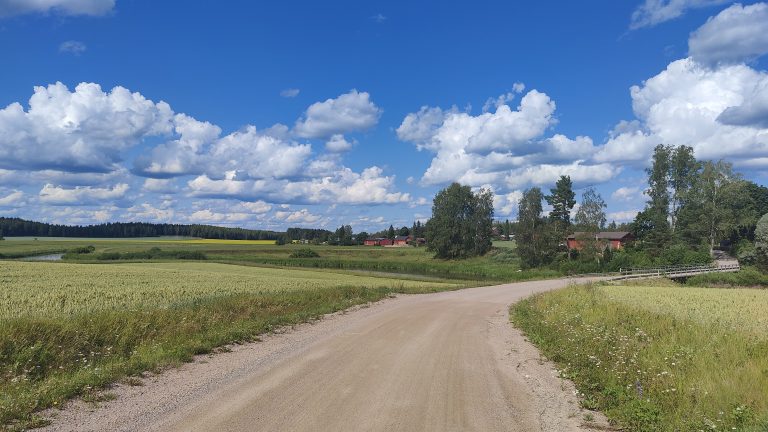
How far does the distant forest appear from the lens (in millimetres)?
173875

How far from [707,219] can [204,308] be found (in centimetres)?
7717

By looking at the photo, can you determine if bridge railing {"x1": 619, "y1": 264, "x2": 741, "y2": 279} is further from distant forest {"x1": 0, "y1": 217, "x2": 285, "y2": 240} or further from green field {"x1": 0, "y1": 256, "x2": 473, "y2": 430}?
distant forest {"x1": 0, "y1": 217, "x2": 285, "y2": 240}

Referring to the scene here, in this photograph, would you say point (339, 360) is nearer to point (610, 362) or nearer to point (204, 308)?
point (610, 362)

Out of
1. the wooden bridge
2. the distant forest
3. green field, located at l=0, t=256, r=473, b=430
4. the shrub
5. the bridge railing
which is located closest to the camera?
green field, located at l=0, t=256, r=473, b=430

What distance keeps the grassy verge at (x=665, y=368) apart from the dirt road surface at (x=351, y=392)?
1.69 ft

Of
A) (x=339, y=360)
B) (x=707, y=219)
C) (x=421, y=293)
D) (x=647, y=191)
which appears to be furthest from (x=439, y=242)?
(x=339, y=360)

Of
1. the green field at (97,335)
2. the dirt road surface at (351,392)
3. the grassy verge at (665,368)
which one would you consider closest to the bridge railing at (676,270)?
the grassy verge at (665,368)

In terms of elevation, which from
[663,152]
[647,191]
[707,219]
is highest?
[663,152]

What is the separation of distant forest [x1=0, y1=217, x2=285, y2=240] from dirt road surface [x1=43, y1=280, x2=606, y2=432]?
6668 inches

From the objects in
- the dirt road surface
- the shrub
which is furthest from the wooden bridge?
the shrub

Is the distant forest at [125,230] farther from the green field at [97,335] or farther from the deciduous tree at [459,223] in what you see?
the green field at [97,335]

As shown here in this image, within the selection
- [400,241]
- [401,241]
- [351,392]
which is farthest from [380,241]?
[351,392]

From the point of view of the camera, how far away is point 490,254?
104 m

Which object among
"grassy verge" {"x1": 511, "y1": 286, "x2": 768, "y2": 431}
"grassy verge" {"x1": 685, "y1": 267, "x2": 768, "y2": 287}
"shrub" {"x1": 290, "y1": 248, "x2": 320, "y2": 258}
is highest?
"grassy verge" {"x1": 511, "y1": 286, "x2": 768, "y2": 431}
